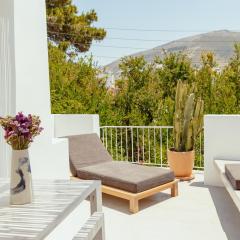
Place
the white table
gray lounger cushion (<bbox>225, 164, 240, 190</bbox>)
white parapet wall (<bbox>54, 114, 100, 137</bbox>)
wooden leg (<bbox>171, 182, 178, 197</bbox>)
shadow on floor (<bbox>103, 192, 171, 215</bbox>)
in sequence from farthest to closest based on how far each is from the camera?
white parapet wall (<bbox>54, 114, 100, 137</bbox>)
wooden leg (<bbox>171, 182, 178, 197</bbox>)
shadow on floor (<bbox>103, 192, 171, 215</bbox>)
gray lounger cushion (<bbox>225, 164, 240, 190</bbox>)
the white table

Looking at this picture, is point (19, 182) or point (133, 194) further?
A: point (133, 194)

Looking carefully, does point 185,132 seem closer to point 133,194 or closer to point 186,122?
point 186,122

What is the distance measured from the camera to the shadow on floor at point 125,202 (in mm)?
4098

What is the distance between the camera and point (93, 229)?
2172mm

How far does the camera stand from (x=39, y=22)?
3363 mm

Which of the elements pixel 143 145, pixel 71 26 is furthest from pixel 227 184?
pixel 71 26

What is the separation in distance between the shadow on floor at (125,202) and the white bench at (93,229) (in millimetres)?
1581

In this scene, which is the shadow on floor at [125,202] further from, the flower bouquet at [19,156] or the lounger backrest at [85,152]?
the flower bouquet at [19,156]

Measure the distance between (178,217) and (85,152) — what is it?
1.76 m

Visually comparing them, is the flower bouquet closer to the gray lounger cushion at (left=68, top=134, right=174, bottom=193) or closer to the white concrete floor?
the white concrete floor

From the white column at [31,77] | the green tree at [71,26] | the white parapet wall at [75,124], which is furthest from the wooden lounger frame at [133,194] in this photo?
the green tree at [71,26]

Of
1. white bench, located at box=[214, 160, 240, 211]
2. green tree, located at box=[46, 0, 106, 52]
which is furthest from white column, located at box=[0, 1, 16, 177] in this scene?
green tree, located at box=[46, 0, 106, 52]

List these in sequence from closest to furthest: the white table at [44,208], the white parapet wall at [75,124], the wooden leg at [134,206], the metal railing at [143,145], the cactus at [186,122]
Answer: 1. the white table at [44,208]
2. the wooden leg at [134,206]
3. the cactus at [186,122]
4. the white parapet wall at [75,124]
5. the metal railing at [143,145]

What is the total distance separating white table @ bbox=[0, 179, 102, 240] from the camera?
5.17 feet
